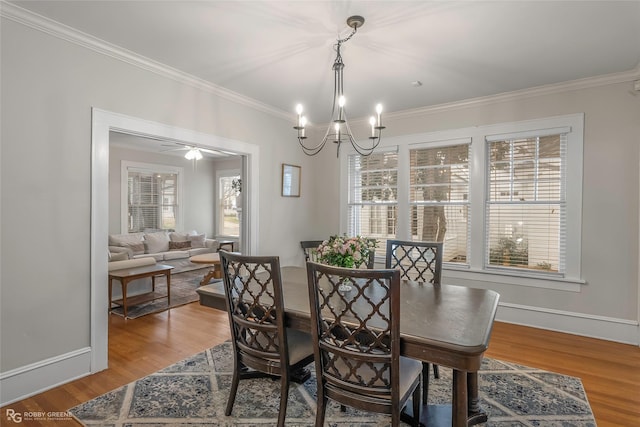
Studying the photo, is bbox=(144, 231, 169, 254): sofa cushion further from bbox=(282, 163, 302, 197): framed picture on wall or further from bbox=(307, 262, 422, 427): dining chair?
bbox=(307, 262, 422, 427): dining chair

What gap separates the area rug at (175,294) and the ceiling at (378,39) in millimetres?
2851

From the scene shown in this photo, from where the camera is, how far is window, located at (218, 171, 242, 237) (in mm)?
8609

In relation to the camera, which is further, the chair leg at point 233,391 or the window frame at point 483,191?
the window frame at point 483,191

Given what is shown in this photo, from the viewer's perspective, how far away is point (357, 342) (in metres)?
1.60

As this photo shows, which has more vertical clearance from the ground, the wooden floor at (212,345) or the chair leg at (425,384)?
the chair leg at (425,384)

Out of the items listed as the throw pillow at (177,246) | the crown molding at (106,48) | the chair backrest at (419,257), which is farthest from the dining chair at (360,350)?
the throw pillow at (177,246)

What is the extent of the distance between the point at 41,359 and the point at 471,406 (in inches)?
114

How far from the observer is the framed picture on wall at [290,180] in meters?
4.58

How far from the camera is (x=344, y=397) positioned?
166cm

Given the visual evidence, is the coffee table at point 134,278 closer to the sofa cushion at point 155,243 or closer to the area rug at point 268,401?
the area rug at point 268,401

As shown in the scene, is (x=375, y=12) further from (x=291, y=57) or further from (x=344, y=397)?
(x=344, y=397)

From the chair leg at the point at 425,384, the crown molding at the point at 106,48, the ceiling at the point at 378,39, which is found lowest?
the chair leg at the point at 425,384

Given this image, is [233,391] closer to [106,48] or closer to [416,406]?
[416,406]

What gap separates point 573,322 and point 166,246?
277 inches
